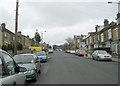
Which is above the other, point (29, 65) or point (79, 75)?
point (29, 65)

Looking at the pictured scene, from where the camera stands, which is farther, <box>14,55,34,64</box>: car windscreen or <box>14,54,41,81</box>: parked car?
<box>14,55,34,64</box>: car windscreen

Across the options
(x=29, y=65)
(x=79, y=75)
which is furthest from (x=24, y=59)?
(x=79, y=75)

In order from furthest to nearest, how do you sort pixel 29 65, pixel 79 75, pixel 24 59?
pixel 79 75
pixel 24 59
pixel 29 65

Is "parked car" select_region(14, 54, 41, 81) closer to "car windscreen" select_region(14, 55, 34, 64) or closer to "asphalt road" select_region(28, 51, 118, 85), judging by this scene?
"car windscreen" select_region(14, 55, 34, 64)

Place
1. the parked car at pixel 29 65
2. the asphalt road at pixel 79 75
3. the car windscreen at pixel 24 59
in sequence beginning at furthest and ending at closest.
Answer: the car windscreen at pixel 24 59
the asphalt road at pixel 79 75
the parked car at pixel 29 65

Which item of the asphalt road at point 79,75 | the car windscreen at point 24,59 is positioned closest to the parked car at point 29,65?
the car windscreen at point 24,59

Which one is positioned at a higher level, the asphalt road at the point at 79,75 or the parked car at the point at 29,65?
the parked car at the point at 29,65

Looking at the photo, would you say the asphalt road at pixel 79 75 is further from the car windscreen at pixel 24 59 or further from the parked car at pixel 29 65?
the car windscreen at pixel 24 59

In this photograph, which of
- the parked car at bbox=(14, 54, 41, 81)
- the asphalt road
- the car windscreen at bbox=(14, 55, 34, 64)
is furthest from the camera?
the car windscreen at bbox=(14, 55, 34, 64)

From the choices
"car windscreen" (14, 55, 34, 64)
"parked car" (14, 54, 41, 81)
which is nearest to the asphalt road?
"parked car" (14, 54, 41, 81)

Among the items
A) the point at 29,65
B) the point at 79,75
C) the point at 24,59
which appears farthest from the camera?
the point at 79,75

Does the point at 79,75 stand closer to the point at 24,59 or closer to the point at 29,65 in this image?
the point at 24,59

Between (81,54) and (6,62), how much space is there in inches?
2251

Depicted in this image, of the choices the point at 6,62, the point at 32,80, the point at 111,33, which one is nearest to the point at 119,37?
the point at 111,33
